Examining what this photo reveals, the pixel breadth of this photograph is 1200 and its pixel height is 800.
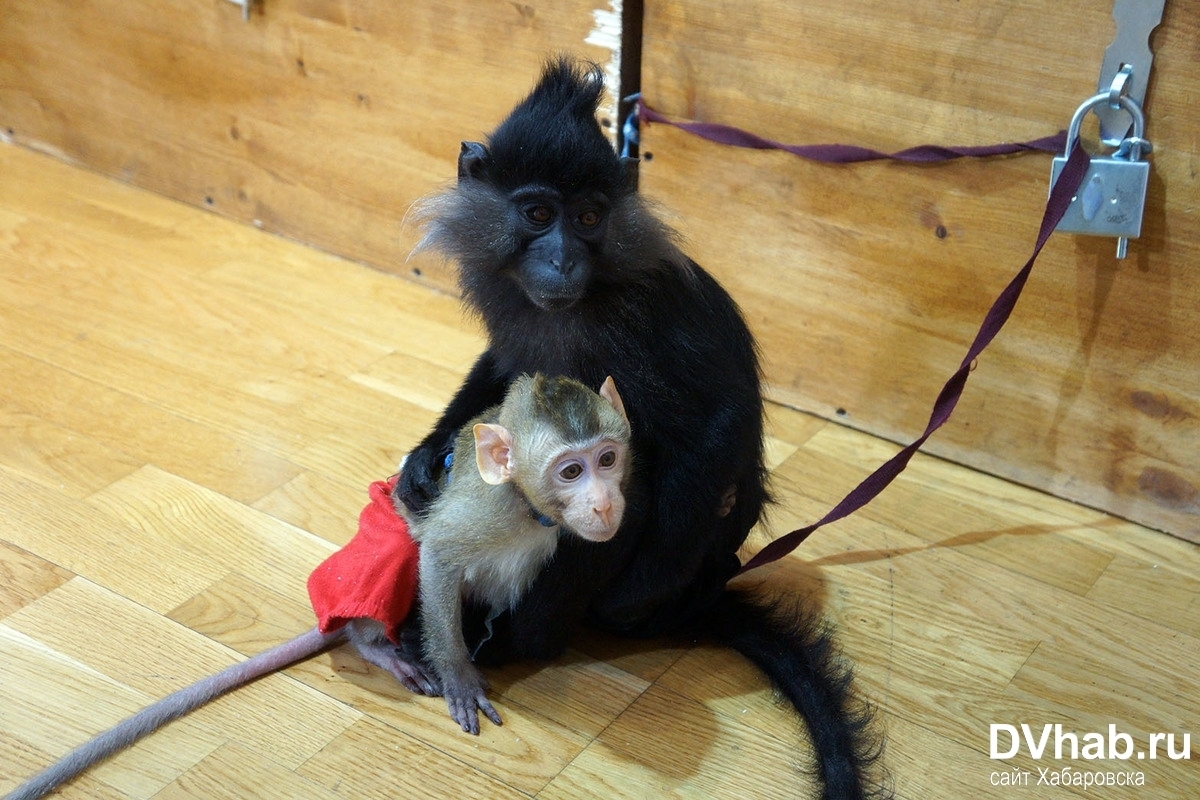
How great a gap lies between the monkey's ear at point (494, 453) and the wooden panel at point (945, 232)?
115 centimetres

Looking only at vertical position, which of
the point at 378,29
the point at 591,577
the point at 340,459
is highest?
the point at 378,29

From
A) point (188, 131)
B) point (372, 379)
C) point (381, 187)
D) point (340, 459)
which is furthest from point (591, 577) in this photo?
point (188, 131)

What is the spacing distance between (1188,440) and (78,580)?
6.90 ft

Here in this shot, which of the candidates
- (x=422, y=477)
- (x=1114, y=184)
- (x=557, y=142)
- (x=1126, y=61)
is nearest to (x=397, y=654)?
(x=422, y=477)

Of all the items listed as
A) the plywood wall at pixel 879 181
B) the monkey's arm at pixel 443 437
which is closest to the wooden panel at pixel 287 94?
the plywood wall at pixel 879 181

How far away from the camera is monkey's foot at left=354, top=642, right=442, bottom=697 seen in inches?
78.7

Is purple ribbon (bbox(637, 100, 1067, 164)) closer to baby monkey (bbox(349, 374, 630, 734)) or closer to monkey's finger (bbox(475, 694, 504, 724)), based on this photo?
baby monkey (bbox(349, 374, 630, 734))

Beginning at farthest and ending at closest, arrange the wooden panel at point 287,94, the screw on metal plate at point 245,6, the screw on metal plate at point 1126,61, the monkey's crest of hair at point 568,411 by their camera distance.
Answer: the screw on metal plate at point 245,6, the wooden panel at point 287,94, the screw on metal plate at point 1126,61, the monkey's crest of hair at point 568,411

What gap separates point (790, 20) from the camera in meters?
2.50

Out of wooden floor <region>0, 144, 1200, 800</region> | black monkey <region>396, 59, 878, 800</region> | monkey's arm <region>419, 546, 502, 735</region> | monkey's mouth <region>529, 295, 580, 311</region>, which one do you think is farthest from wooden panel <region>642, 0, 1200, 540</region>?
monkey's arm <region>419, 546, 502, 735</region>

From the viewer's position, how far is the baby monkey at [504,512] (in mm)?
1716

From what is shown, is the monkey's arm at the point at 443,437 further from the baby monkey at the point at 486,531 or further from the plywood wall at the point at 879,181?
the plywood wall at the point at 879,181

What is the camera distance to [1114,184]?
7.27 feet

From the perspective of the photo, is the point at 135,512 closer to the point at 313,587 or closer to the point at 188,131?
the point at 313,587
